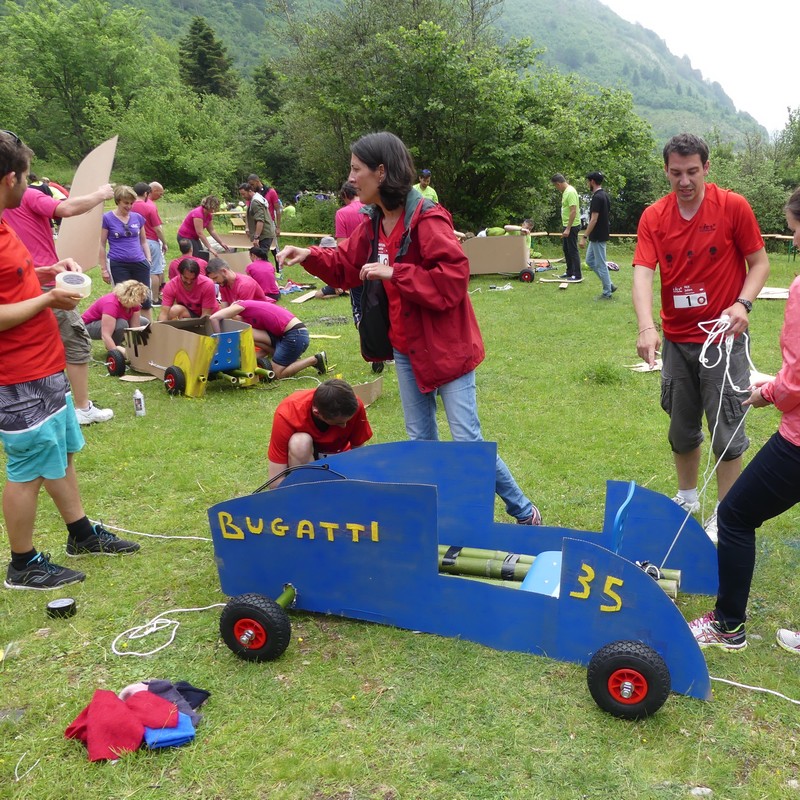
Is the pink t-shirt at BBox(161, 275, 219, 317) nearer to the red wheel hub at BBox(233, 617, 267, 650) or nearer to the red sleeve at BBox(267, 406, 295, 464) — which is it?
the red sleeve at BBox(267, 406, 295, 464)

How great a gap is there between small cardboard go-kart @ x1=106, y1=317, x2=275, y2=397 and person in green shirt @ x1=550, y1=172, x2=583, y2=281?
767 cm

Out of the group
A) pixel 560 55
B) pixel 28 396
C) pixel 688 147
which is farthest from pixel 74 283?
pixel 560 55

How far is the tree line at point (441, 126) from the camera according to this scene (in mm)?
17469

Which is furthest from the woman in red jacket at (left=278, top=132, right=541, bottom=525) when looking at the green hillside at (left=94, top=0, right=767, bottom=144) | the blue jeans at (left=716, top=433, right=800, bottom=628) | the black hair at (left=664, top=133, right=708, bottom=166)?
the green hillside at (left=94, top=0, right=767, bottom=144)

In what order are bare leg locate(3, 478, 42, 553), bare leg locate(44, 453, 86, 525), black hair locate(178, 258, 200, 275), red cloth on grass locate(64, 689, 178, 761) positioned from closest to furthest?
red cloth on grass locate(64, 689, 178, 761)
bare leg locate(3, 478, 42, 553)
bare leg locate(44, 453, 86, 525)
black hair locate(178, 258, 200, 275)

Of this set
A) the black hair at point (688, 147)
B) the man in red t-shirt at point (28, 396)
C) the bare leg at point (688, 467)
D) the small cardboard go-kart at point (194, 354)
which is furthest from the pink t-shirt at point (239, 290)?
the black hair at point (688, 147)

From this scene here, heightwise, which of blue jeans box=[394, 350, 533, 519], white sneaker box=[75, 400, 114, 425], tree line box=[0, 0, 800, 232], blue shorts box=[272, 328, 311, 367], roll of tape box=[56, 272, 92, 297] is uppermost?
tree line box=[0, 0, 800, 232]

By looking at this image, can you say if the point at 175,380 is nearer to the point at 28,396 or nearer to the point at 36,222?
the point at 36,222

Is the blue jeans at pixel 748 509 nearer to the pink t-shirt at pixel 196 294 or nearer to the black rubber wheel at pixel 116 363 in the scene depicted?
the pink t-shirt at pixel 196 294

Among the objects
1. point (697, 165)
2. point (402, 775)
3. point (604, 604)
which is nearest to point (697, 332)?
point (697, 165)

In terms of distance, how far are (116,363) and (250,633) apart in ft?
18.5

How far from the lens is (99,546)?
4.05m

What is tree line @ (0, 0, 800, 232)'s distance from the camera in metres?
17.5

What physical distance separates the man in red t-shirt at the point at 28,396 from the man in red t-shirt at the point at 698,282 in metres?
2.94
